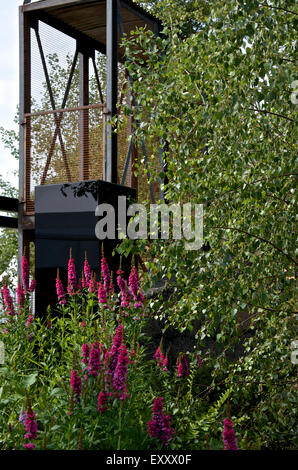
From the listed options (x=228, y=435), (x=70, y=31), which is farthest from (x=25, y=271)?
(x=70, y=31)

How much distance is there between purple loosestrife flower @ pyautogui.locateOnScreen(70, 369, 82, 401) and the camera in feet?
9.58

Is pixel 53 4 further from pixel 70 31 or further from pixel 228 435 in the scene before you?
pixel 228 435

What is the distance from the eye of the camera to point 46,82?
28.7 ft

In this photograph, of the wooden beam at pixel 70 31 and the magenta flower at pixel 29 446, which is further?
the wooden beam at pixel 70 31

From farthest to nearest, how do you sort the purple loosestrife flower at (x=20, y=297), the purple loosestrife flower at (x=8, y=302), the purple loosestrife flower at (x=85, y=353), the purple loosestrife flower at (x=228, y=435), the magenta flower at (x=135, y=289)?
the purple loosestrife flower at (x=20, y=297) < the purple loosestrife flower at (x=8, y=302) < the magenta flower at (x=135, y=289) < the purple loosestrife flower at (x=85, y=353) < the purple loosestrife flower at (x=228, y=435)

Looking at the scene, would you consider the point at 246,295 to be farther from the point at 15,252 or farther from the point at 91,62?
the point at 15,252

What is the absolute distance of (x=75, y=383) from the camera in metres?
2.95

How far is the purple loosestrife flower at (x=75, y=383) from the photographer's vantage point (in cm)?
292

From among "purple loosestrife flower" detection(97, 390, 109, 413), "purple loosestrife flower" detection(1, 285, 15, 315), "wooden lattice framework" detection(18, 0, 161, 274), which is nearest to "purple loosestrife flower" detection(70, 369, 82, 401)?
"purple loosestrife flower" detection(97, 390, 109, 413)

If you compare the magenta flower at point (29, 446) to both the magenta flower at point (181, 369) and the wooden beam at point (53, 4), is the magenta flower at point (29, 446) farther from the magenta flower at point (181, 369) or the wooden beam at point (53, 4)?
the wooden beam at point (53, 4)

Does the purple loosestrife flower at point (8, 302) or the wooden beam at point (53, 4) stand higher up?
the wooden beam at point (53, 4)

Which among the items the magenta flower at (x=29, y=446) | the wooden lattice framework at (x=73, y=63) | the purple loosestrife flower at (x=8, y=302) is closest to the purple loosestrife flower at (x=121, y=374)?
the magenta flower at (x=29, y=446)
